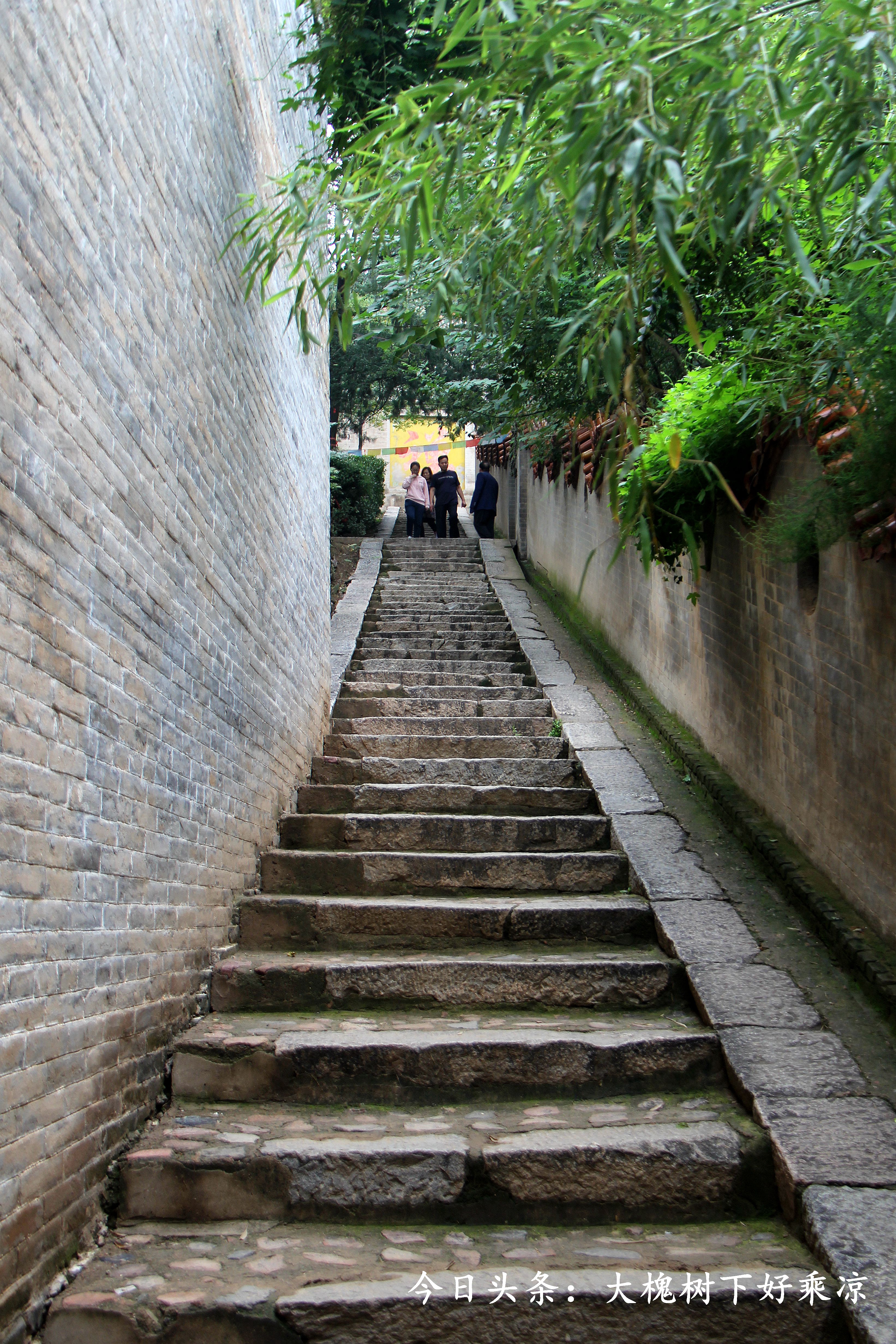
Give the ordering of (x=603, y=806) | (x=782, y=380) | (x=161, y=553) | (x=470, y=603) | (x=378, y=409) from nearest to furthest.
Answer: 1. (x=161, y=553)
2. (x=782, y=380)
3. (x=603, y=806)
4. (x=470, y=603)
5. (x=378, y=409)

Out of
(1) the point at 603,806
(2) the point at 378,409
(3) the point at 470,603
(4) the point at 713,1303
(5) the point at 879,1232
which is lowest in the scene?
(4) the point at 713,1303

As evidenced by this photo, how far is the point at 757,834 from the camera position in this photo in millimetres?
4695

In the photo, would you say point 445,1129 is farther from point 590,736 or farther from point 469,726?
point 469,726

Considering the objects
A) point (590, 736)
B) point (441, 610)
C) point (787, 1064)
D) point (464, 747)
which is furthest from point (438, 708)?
point (787, 1064)

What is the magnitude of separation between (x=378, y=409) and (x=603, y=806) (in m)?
13.3

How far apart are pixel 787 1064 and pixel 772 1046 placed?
10 centimetres

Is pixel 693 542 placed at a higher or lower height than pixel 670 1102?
higher

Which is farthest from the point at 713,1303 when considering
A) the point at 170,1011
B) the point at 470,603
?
the point at 470,603

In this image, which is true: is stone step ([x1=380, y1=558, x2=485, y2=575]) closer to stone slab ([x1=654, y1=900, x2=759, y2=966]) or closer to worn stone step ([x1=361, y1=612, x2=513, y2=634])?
worn stone step ([x1=361, y1=612, x2=513, y2=634])

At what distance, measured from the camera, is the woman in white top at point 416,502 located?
15141 mm

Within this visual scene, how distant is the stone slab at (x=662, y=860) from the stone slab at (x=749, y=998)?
1.85 feet

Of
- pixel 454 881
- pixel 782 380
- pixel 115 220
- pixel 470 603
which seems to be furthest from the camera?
pixel 470 603

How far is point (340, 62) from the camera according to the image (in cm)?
484

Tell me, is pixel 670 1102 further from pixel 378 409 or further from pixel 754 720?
pixel 378 409
